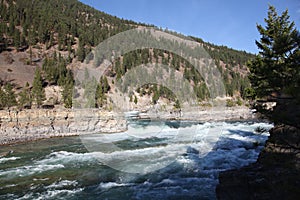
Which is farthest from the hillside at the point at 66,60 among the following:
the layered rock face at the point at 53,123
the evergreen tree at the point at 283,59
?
the evergreen tree at the point at 283,59

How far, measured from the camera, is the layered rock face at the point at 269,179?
5699 millimetres

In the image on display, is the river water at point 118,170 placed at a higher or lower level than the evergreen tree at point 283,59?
lower

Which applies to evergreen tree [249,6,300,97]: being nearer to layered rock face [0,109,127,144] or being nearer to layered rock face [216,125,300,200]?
layered rock face [216,125,300,200]

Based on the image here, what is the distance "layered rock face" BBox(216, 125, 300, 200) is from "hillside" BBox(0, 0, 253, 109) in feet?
121

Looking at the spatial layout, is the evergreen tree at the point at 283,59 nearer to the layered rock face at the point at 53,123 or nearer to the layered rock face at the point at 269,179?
the layered rock face at the point at 269,179

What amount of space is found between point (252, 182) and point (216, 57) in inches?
4780

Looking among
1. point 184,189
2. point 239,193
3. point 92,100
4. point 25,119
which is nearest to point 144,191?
point 184,189

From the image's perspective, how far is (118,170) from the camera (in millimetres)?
11648

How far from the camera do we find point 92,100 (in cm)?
4328

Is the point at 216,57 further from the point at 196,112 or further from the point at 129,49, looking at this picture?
the point at 196,112

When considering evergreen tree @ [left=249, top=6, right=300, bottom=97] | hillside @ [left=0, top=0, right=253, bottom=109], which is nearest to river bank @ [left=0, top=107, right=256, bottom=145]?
evergreen tree @ [left=249, top=6, right=300, bottom=97]

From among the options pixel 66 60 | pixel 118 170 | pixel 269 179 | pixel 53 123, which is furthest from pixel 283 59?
pixel 66 60

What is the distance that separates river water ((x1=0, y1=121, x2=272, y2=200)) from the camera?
8.68 metres

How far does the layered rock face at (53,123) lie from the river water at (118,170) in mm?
5092
